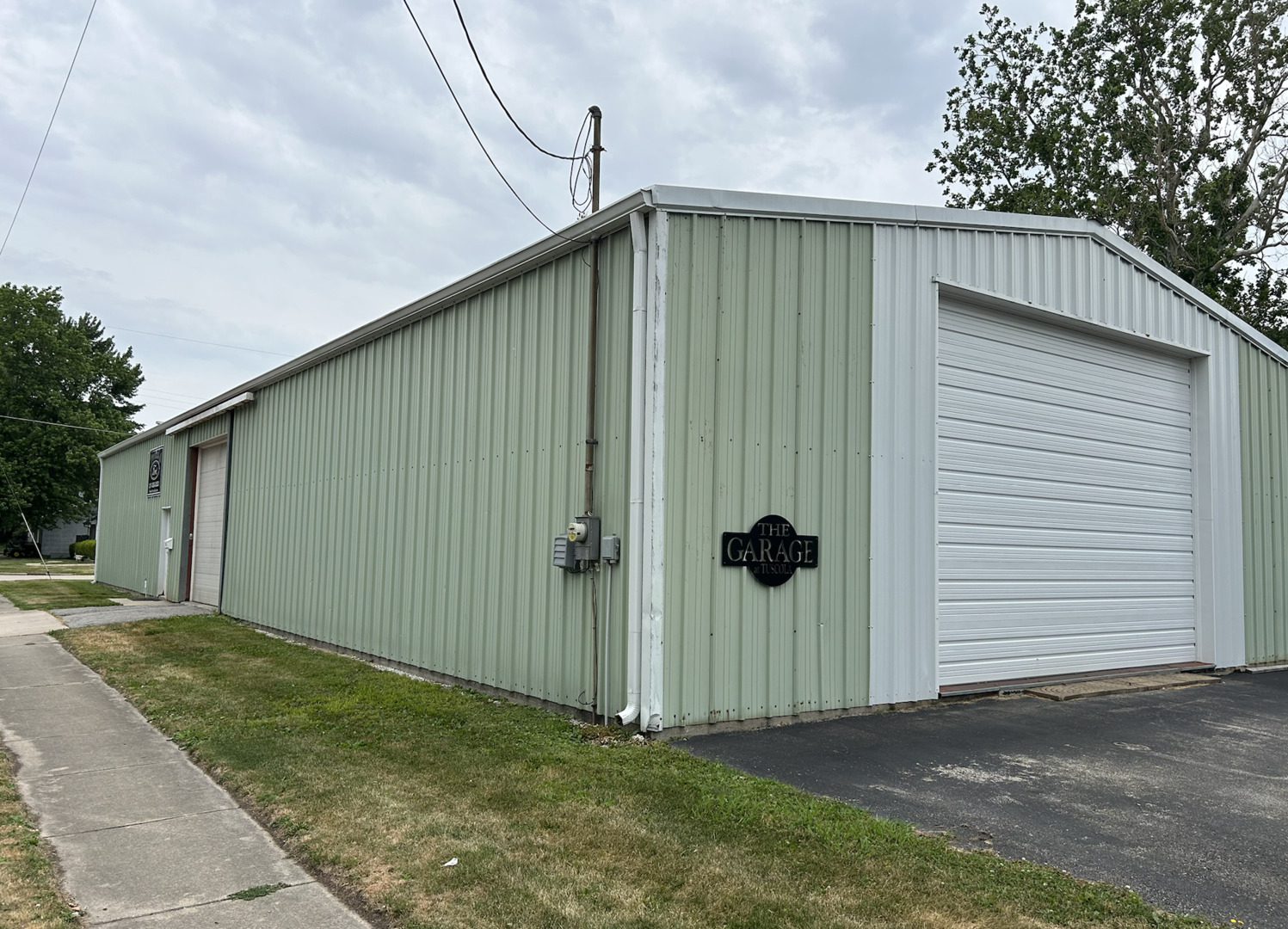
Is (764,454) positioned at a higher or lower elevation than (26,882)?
higher

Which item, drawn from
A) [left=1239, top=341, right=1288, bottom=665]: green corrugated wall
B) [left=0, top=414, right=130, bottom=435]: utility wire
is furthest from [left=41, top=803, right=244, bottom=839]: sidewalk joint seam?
[left=0, top=414, right=130, bottom=435]: utility wire

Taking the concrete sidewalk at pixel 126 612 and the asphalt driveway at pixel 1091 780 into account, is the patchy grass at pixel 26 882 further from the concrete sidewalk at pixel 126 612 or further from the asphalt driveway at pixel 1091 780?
the concrete sidewalk at pixel 126 612

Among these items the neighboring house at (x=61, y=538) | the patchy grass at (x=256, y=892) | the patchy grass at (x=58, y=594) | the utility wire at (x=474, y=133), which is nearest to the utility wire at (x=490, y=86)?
the utility wire at (x=474, y=133)

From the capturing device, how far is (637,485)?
6.62 m

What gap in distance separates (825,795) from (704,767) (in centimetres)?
81

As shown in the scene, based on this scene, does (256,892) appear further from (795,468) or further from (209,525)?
(209,525)

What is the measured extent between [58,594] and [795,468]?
729 inches

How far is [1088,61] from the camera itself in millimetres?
21625

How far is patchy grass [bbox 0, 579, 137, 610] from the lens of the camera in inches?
664

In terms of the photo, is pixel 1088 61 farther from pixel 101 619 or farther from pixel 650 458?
pixel 101 619

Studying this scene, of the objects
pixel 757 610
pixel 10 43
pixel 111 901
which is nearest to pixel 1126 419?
pixel 757 610

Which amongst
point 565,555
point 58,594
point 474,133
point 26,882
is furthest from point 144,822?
point 58,594

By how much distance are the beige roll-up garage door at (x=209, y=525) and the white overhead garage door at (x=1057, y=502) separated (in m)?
12.6

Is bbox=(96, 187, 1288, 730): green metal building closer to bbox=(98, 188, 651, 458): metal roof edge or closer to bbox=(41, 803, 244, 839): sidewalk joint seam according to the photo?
bbox=(98, 188, 651, 458): metal roof edge
